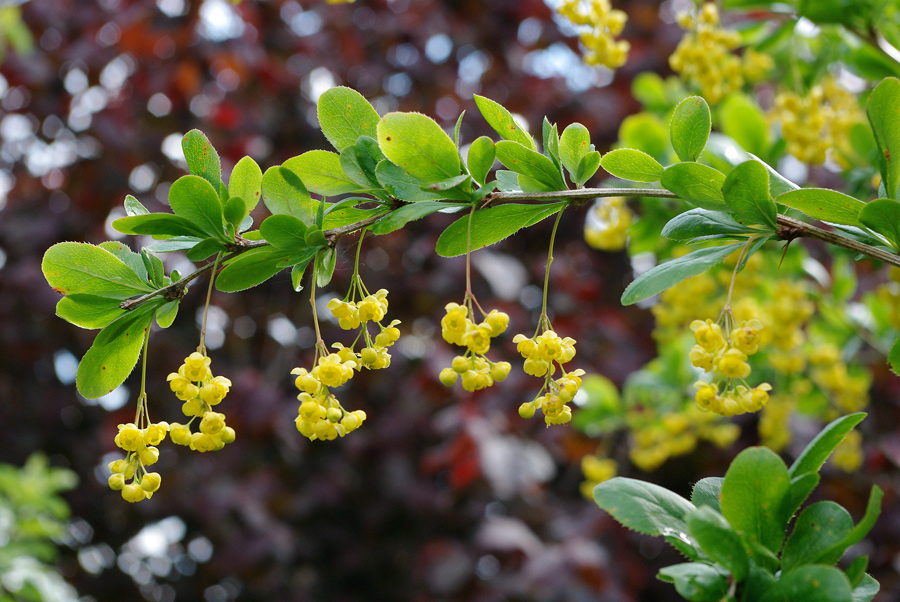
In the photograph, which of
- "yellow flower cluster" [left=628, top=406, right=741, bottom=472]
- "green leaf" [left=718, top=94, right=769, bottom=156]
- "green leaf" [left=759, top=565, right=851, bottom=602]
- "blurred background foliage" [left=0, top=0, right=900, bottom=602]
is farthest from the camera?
"blurred background foliage" [left=0, top=0, right=900, bottom=602]

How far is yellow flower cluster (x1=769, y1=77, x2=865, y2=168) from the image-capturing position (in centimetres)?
109

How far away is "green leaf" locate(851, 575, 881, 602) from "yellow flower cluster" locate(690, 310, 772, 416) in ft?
0.48

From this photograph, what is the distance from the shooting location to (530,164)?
57cm

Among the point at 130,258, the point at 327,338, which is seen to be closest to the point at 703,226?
the point at 130,258

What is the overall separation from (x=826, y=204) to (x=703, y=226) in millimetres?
95

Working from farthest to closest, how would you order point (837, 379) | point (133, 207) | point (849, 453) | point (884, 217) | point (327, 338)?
point (327, 338) → point (849, 453) → point (837, 379) → point (133, 207) → point (884, 217)

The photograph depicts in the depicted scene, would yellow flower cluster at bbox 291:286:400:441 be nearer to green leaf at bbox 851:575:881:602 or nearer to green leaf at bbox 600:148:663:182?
green leaf at bbox 600:148:663:182

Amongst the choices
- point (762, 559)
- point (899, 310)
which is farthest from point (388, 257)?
point (762, 559)

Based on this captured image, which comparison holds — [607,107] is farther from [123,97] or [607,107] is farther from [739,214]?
[739,214]

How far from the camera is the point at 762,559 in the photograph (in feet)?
1.54

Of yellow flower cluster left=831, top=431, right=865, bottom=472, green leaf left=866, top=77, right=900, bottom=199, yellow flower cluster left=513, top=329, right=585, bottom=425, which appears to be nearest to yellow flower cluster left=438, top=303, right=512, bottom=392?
yellow flower cluster left=513, top=329, right=585, bottom=425

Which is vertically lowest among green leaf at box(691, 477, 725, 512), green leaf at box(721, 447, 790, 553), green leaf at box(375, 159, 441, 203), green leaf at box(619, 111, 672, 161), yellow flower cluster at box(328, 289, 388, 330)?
green leaf at box(619, 111, 672, 161)

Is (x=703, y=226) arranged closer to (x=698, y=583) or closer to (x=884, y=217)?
(x=884, y=217)

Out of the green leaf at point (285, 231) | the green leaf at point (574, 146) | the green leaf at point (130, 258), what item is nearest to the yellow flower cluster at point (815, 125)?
the green leaf at point (574, 146)
